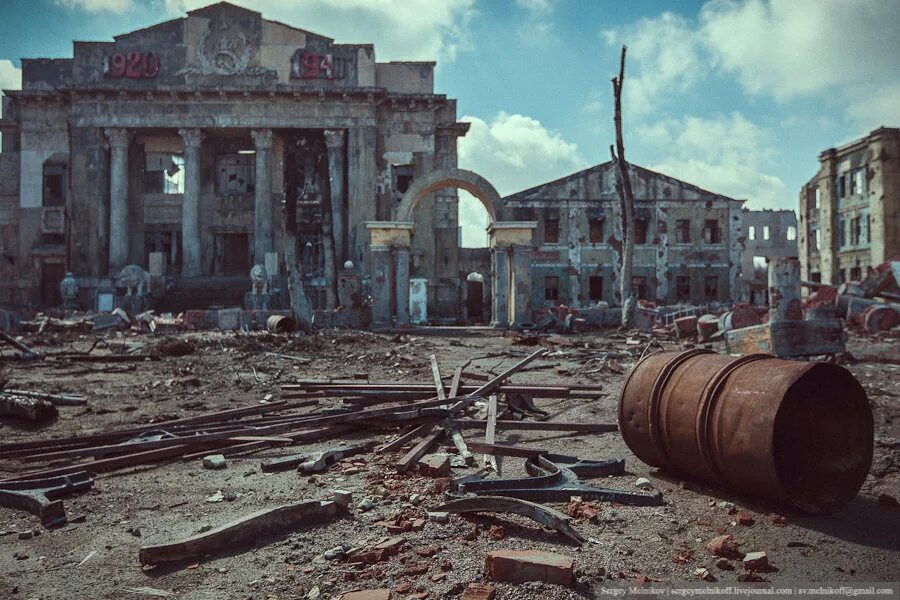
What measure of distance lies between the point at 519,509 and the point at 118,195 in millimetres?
33094

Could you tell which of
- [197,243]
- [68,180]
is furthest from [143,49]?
[197,243]

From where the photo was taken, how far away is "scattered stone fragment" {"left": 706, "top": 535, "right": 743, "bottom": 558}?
119 inches

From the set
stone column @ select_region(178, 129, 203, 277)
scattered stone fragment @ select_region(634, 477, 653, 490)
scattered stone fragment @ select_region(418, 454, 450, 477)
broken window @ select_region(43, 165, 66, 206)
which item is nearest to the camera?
scattered stone fragment @ select_region(634, 477, 653, 490)

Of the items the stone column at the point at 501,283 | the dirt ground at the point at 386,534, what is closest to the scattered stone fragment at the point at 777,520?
A: the dirt ground at the point at 386,534

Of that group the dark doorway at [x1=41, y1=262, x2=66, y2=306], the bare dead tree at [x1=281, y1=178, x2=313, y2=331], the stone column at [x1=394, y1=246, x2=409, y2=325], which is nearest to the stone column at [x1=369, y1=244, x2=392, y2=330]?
the stone column at [x1=394, y1=246, x2=409, y2=325]

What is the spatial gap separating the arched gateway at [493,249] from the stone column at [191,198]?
1455cm

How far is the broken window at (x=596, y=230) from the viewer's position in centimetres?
3509

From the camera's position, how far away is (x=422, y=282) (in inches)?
1207

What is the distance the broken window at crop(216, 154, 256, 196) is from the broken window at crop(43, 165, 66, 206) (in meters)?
7.56

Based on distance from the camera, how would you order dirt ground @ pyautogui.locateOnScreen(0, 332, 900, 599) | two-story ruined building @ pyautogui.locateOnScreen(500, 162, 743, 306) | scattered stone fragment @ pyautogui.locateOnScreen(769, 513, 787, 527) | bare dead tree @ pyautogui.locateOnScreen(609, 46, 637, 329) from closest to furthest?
1. dirt ground @ pyautogui.locateOnScreen(0, 332, 900, 599)
2. scattered stone fragment @ pyautogui.locateOnScreen(769, 513, 787, 527)
3. bare dead tree @ pyautogui.locateOnScreen(609, 46, 637, 329)
4. two-story ruined building @ pyautogui.locateOnScreen(500, 162, 743, 306)

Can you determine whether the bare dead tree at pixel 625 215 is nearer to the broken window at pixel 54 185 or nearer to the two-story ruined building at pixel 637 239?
the two-story ruined building at pixel 637 239

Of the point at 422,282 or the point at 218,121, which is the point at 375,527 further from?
the point at 218,121

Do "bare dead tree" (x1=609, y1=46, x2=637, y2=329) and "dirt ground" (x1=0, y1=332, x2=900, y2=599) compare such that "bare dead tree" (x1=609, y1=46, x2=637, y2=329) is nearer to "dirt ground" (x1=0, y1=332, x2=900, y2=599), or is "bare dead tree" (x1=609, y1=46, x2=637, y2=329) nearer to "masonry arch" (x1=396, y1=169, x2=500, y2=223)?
"masonry arch" (x1=396, y1=169, x2=500, y2=223)

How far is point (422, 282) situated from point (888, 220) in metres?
27.3
